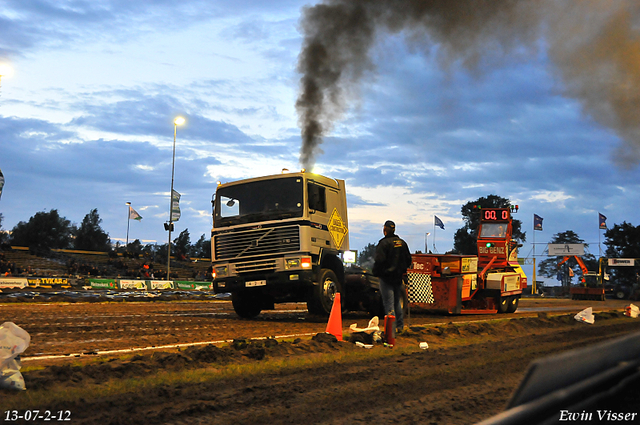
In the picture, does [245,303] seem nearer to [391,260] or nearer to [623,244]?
[391,260]

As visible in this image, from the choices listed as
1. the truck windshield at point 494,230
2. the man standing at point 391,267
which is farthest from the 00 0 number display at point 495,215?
the man standing at point 391,267

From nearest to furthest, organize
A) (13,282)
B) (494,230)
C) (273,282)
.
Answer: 1. (273,282)
2. (494,230)
3. (13,282)

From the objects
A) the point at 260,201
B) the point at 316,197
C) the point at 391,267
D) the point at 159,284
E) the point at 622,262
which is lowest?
the point at 159,284

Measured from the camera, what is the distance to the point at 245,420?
14.0 feet

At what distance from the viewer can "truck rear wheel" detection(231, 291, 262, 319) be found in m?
14.3

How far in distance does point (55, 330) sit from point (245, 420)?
706 centimetres

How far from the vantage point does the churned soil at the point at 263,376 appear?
453cm

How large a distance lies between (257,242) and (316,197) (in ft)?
5.70

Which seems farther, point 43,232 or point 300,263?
point 43,232

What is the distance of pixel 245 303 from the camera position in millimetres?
14422

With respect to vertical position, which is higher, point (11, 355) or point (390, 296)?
point (390, 296)

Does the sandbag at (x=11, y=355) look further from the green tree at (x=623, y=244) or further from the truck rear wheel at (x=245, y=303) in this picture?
the green tree at (x=623, y=244)

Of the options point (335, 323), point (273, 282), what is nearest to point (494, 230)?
point (273, 282)

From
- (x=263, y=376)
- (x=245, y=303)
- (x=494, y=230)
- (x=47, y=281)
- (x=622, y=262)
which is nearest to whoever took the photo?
(x=263, y=376)
